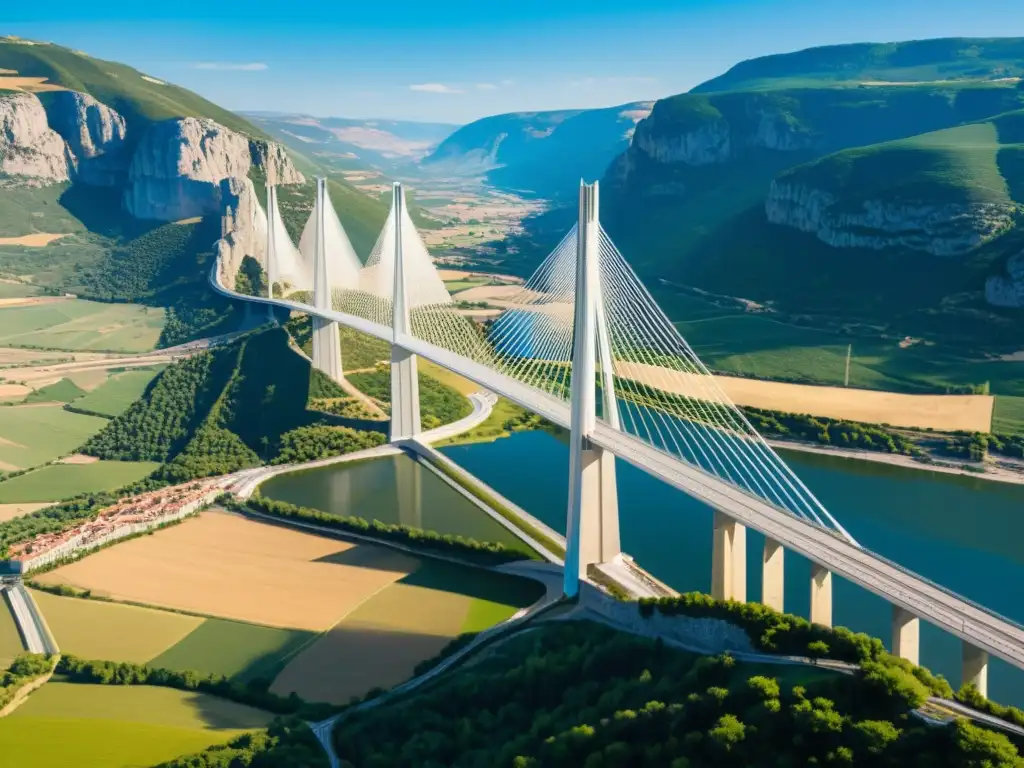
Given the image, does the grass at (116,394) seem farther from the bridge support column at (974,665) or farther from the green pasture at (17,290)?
the bridge support column at (974,665)

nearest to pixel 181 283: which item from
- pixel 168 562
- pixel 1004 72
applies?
pixel 168 562

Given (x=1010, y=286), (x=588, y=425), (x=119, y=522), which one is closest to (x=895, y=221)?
(x=1010, y=286)

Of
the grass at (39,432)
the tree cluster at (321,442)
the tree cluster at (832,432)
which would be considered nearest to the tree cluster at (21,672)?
the tree cluster at (321,442)

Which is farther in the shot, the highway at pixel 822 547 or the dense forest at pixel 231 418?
the dense forest at pixel 231 418

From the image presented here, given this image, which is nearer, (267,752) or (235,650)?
(267,752)

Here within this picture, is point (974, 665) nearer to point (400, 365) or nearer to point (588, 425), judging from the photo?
point (588, 425)

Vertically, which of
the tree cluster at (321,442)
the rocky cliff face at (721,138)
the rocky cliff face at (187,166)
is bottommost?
the tree cluster at (321,442)

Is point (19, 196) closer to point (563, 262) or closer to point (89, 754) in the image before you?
point (563, 262)
